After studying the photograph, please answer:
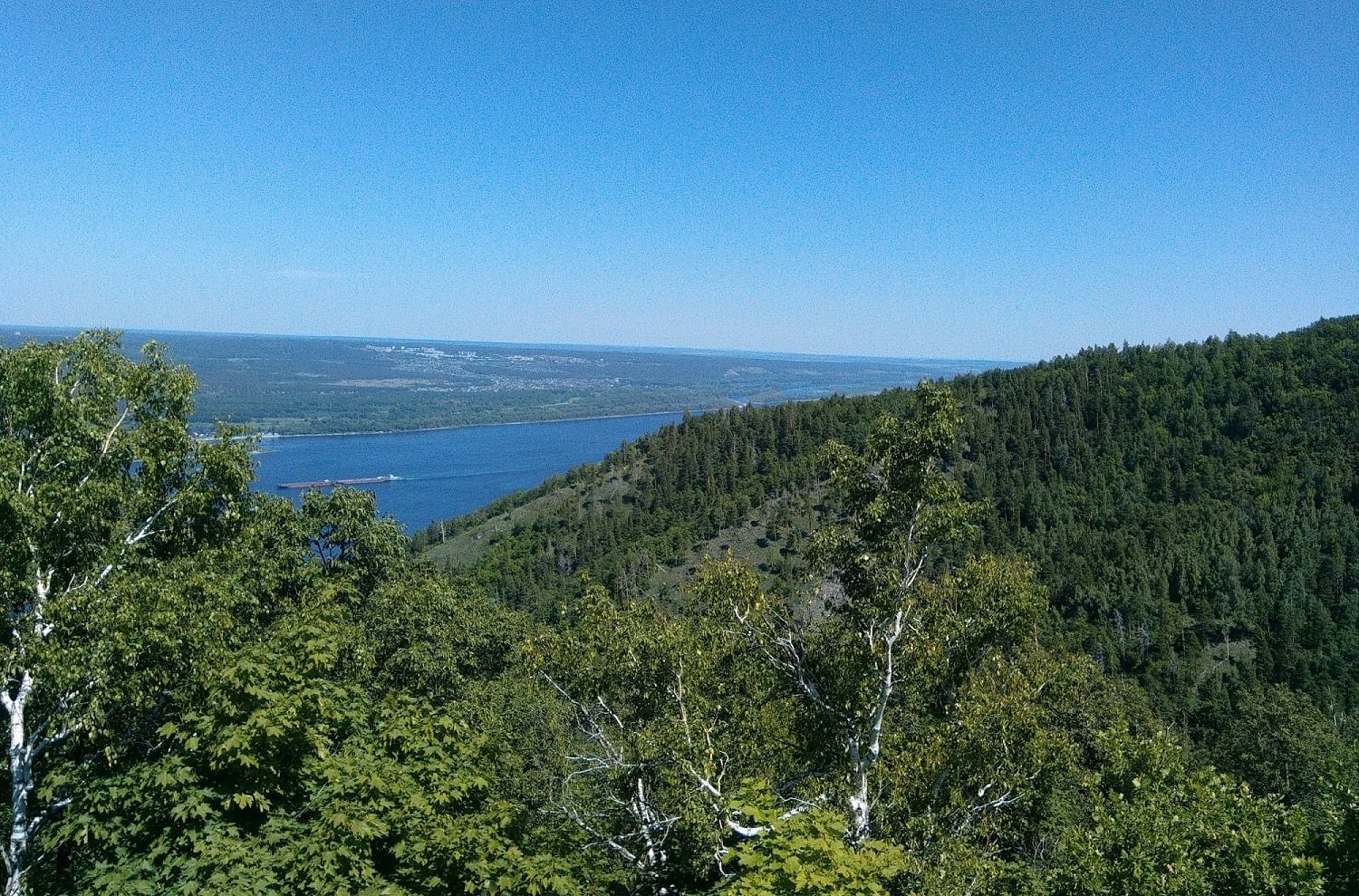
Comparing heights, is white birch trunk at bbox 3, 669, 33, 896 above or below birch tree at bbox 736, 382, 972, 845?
below

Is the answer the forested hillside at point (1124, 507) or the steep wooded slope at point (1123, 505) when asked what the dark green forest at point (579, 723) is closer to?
the forested hillside at point (1124, 507)

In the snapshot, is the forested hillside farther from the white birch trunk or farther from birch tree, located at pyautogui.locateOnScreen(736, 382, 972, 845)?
the white birch trunk

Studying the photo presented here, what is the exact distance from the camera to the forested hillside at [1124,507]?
96312mm

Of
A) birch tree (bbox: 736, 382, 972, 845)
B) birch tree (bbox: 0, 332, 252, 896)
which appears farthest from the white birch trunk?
birch tree (bbox: 736, 382, 972, 845)

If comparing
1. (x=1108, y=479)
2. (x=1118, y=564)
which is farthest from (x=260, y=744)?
(x=1108, y=479)

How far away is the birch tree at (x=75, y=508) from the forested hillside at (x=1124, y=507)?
222ft

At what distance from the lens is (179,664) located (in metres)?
11.3

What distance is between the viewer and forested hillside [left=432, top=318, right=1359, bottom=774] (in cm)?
9631

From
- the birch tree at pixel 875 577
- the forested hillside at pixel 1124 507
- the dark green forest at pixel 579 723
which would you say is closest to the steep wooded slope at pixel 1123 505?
the forested hillside at pixel 1124 507

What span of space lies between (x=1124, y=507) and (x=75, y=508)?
140 m

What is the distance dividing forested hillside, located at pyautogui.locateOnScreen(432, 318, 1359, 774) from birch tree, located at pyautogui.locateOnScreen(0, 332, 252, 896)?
6769cm

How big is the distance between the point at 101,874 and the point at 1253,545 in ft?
454

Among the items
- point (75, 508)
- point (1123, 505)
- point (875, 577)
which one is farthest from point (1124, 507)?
point (75, 508)

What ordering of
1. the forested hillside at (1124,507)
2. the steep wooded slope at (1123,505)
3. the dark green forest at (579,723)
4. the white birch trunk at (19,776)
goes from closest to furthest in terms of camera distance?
the dark green forest at (579,723)
the white birch trunk at (19,776)
the forested hillside at (1124,507)
the steep wooded slope at (1123,505)
